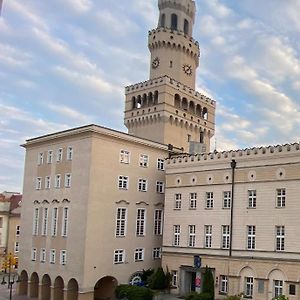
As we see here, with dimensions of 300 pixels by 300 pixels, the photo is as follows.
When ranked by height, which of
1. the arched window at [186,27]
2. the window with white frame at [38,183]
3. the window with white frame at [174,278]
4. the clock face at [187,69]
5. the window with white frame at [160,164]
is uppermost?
the arched window at [186,27]

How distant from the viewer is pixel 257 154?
42469 mm

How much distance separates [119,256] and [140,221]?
491cm

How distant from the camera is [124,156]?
164 ft

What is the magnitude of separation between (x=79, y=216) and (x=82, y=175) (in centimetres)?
444

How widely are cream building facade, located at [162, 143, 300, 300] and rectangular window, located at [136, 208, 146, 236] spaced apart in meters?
2.87

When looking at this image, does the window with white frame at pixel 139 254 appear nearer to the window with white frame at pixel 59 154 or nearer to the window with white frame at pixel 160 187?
the window with white frame at pixel 160 187

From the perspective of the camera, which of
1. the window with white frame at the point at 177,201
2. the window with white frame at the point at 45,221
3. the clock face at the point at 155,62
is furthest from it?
the clock face at the point at 155,62

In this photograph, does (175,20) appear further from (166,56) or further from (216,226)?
(216,226)

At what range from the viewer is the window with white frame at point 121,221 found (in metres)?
48.0

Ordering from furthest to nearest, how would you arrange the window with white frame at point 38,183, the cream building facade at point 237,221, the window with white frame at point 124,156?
the window with white frame at point 38,183, the window with white frame at point 124,156, the cream building facade at point 237,221

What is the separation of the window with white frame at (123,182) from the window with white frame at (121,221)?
2371 millimetres

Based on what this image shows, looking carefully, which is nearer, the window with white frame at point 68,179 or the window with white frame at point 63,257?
the window with white frame at point 63,257

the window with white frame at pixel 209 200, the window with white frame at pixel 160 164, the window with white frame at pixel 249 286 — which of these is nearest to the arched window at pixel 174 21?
the window with white frame at pixel 160 164

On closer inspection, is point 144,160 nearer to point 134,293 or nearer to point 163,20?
point 134,293
